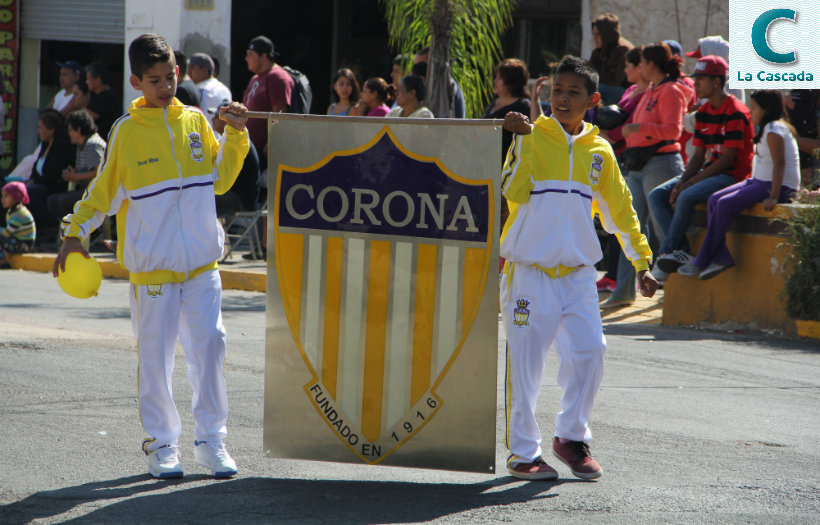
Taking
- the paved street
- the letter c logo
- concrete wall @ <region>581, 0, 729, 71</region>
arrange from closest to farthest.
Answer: the paved street
the letter c logo
concrete wall @ <region>581, 0, 729, 71</region>

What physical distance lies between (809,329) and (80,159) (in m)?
8.46

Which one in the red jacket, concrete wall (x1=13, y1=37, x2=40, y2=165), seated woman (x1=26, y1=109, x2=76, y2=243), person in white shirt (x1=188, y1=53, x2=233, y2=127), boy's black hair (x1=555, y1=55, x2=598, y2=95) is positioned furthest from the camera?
concrete wall (x1=13, y1=37, x2=40, y2=165)

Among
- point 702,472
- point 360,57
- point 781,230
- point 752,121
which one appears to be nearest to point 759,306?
point 781,230

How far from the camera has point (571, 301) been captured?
486 centimetres

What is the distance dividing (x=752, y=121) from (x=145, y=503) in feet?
22.7

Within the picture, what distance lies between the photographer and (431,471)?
16.7 ft

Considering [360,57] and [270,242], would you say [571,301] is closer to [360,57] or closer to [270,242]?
[270,242]

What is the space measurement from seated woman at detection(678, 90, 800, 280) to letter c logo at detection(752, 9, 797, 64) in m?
2.73

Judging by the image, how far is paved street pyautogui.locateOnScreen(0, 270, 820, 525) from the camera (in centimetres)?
438

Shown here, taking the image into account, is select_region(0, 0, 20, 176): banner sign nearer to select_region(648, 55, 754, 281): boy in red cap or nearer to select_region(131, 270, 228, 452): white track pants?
select_region(648, 55, 754, 281): boy in red cap

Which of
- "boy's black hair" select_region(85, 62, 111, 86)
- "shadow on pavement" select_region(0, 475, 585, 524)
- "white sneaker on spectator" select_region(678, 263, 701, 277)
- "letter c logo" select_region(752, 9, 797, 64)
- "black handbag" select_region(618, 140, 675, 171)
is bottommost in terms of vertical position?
"shadow on pavement" select_region(0, 475, 585, 524)

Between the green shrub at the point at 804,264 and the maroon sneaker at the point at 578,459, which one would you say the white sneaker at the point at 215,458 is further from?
the green shrub at the point at 804,264

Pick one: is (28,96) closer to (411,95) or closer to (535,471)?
(411,95)

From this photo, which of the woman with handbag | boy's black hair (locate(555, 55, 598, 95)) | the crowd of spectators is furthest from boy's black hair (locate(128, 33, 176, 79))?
the woman with handbag
